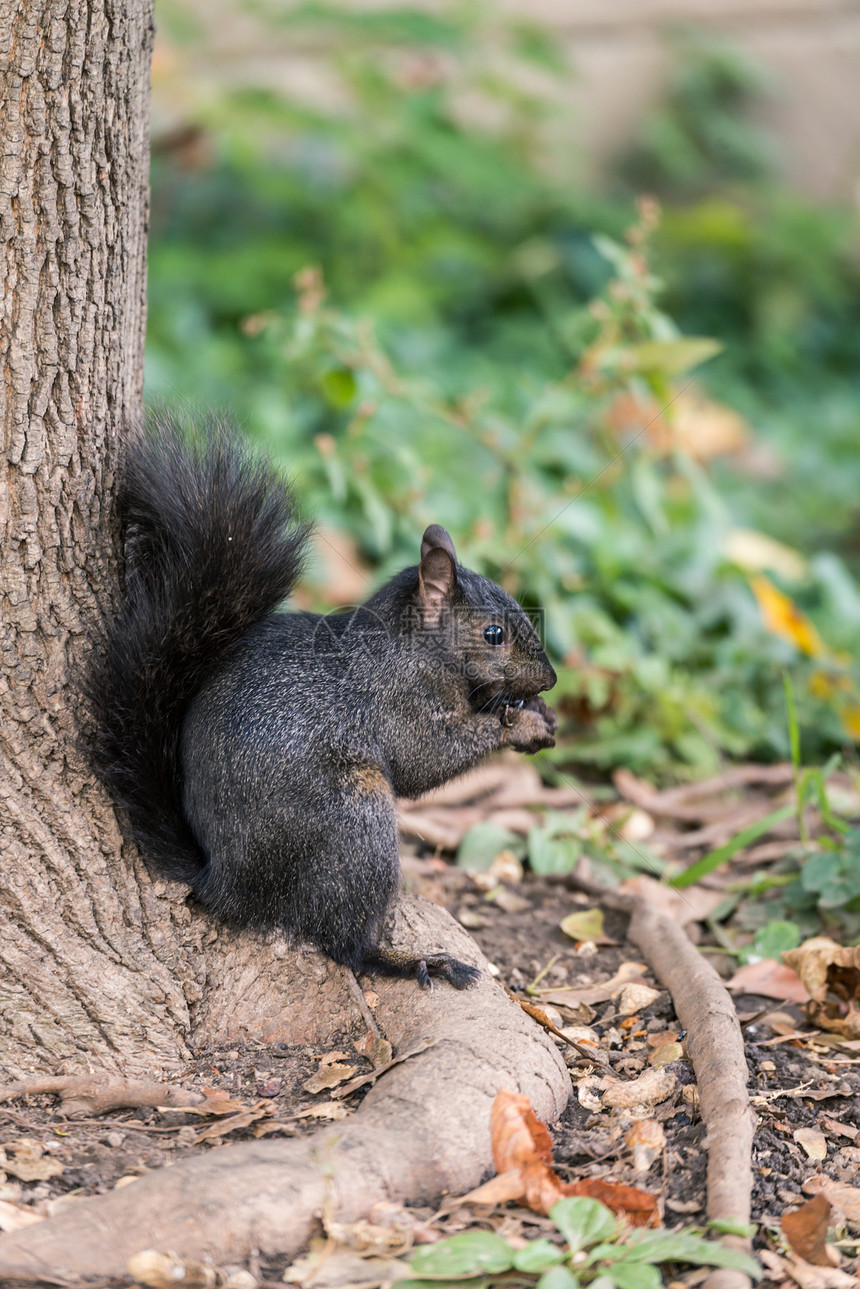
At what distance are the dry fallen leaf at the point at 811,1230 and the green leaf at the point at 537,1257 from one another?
399 millimetres

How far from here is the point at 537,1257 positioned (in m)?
1.59

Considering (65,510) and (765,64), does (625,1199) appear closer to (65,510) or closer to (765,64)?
(65,510)

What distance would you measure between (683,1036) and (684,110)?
24.1 ft

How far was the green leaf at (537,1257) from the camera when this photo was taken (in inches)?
62.0

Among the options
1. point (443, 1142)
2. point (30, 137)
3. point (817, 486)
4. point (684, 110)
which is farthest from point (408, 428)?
point (684, 110)

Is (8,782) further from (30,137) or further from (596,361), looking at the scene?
(596,361)

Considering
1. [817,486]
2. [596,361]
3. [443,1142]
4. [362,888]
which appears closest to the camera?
[443,1142]

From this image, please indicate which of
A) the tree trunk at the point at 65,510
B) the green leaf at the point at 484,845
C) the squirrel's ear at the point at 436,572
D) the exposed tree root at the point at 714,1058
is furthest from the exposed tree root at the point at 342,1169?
the green leaf at the point at 484,845

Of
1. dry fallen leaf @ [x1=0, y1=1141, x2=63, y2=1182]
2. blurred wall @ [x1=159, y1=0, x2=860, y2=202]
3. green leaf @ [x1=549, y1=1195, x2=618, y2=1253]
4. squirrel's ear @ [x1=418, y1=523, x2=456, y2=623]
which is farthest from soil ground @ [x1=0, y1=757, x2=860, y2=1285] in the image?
blurred wall @ [x1=159, y1=0, x2=860, y2=202]

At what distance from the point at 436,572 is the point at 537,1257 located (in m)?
1.30

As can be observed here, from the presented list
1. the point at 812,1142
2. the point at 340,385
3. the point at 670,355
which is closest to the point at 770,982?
the point at 812,1142

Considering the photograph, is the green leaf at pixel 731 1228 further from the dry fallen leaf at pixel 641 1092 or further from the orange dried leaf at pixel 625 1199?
the dry fallen leaf at pixel 641 1092

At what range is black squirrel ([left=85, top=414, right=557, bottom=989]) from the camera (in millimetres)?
2191

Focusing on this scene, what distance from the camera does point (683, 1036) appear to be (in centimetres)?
233
